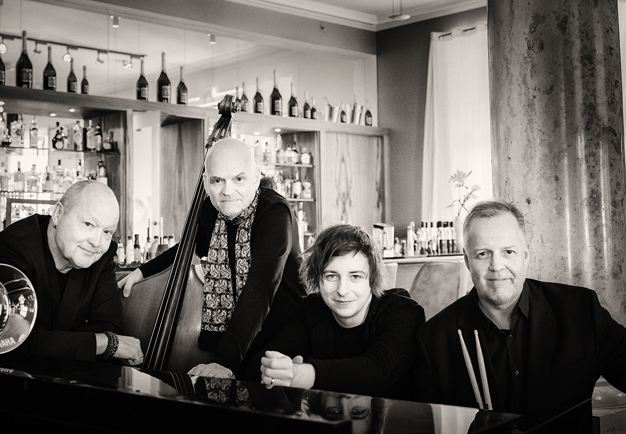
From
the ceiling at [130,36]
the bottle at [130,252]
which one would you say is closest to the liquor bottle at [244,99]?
the ceiling at [130,36]

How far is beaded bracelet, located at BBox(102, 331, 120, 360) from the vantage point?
2.20 m

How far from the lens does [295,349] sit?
6.97ft

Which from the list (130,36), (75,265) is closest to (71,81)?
(130,36)

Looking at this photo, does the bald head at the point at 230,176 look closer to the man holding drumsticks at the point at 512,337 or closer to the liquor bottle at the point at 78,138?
the man holding drumsticks at the point at 512,337

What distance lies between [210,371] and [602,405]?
1584mm

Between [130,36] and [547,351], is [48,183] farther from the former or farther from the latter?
[547,351]

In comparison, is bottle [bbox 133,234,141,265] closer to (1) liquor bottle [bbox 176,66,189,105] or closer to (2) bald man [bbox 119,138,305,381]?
(1) liquor bottle [bbox 176,66,189,105]

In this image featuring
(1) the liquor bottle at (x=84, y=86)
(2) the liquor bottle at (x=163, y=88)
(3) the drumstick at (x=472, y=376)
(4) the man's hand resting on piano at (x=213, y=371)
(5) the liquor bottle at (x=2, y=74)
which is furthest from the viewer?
(2) the liquor bottle at (x=163, y=88)

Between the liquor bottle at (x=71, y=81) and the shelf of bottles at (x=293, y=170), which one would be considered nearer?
the liquor bottle at (x=71, y=81)

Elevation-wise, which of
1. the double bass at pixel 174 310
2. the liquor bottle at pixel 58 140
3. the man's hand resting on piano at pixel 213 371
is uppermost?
the liquor bottle at pixel 58 140

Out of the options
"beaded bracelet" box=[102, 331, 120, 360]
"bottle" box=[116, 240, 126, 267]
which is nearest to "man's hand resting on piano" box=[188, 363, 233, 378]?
"beaded bracelet" box=[102, 331, 120, 360]

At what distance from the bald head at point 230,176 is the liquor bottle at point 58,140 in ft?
13.8

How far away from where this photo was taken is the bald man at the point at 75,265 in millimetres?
2211

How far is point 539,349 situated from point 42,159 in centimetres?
505
